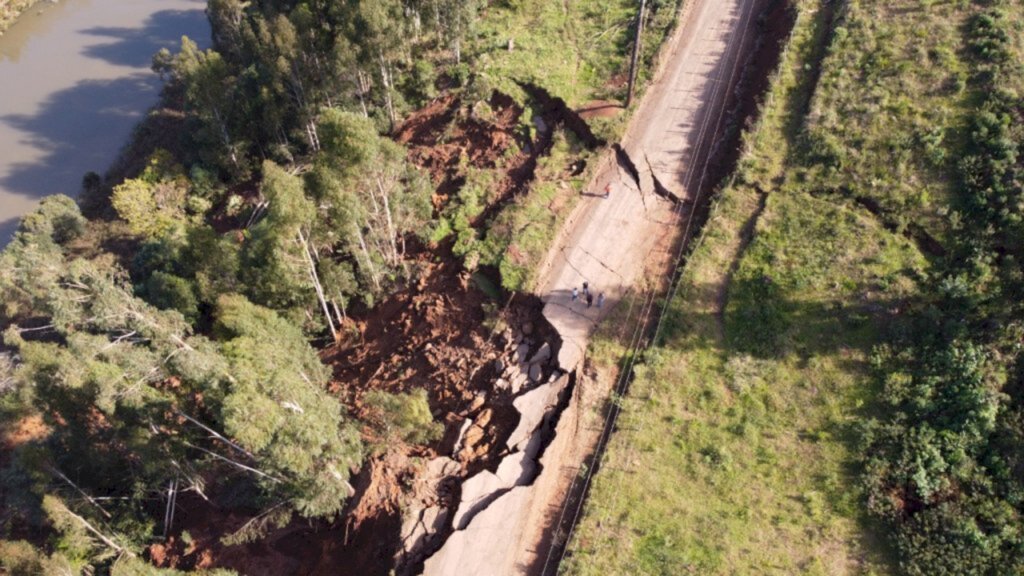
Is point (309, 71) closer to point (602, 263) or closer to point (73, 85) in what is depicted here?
point (602, 263)

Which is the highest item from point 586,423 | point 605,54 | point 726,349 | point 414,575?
point 605,54

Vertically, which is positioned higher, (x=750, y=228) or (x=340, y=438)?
(x=750, y=228)

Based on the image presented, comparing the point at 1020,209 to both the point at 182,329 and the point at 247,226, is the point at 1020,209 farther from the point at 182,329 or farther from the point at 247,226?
the point at 247,226

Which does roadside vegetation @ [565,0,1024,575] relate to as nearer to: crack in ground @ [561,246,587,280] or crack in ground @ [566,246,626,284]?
crack in ground @ [566,246,626,284]

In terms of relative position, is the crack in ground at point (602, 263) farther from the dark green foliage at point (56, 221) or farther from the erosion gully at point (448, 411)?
the dark green foliage at point (56, 221)

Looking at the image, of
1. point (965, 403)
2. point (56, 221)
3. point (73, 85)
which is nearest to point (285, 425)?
point (965, 403)

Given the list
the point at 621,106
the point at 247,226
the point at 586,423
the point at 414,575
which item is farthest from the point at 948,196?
the point at 247,226

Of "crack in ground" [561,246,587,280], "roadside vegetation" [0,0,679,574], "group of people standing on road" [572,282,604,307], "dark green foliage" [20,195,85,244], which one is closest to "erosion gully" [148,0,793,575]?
"roadside vegetation" [0,0,679,574]
